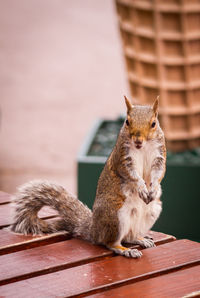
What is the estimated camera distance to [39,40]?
8.48 m

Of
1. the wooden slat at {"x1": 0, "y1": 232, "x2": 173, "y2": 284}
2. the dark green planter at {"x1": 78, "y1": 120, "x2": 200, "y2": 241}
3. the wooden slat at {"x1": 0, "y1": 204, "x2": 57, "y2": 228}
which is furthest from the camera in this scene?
the dark green planter at {"x1": 78, "y1": 120, "x2": 200, "y2": 241}

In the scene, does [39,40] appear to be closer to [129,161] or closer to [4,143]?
[4,143]

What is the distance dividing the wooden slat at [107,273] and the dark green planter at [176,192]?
162 centimetres

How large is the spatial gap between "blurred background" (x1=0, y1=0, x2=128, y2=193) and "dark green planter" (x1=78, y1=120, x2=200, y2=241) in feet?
3.01

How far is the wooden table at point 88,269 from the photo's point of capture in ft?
4.80

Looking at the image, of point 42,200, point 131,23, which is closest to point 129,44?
point 131,23

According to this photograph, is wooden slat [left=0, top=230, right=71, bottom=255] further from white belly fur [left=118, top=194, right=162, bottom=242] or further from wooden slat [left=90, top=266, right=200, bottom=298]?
wooden slat [left=90, top=266, right=200, bottom=298]

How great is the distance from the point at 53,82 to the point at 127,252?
17.3 feet

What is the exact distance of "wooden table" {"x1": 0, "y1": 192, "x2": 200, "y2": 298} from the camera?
1.46 m

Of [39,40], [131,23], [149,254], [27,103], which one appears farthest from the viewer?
[39,40]

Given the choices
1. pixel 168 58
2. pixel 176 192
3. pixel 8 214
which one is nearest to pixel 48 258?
pixel 8 214

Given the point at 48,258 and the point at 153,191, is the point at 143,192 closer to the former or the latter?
the point at 153,191

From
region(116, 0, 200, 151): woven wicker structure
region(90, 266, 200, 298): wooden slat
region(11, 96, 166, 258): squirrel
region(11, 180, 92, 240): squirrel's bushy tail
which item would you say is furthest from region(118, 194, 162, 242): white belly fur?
region(116, 0, 200, 151): woven wicker structure

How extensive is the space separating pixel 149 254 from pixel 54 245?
0.27m
